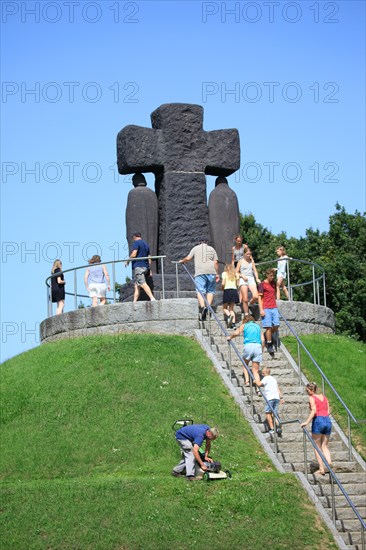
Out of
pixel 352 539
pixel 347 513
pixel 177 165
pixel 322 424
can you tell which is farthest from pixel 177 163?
pixel 352 539

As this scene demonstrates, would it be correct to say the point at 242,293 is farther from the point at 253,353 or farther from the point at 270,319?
the point at 253,353

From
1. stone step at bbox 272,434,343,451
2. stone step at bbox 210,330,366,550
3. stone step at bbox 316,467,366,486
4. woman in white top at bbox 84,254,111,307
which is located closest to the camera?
stone step at bbox 210,330,366,550

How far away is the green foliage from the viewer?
142 feet

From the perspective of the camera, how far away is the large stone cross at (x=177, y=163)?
28.9m

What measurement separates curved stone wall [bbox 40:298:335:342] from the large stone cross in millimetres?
2454

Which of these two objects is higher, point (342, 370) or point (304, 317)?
point (304, 317)

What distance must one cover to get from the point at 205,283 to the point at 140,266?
175 cm

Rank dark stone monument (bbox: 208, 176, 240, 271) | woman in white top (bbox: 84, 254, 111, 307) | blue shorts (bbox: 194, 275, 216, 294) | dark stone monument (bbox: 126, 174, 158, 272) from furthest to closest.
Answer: dark stone monument (bbox: 208, 176, 240, 271) < dark stone monument (bbox: 126, 174, 158, 272) < woman in white top (bbox: 84, 254, 111, 307) < blue shorts (bbox: 194, 275, 216, 294)

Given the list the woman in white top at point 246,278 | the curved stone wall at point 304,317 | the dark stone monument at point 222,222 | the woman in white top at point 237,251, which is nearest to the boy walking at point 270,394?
the woman in white top at point 246,278

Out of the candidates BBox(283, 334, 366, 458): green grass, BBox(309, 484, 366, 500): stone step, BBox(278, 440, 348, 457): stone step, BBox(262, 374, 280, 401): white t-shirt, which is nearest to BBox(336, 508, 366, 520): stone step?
BBox(309, 484, 366, 500): stone step

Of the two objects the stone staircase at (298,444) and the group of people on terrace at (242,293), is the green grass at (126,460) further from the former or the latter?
the group of people on terrace at (242,293)

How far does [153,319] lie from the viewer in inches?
1049

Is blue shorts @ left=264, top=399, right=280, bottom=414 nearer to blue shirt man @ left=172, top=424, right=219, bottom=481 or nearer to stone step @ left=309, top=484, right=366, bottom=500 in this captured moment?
stone step @ left=309, top=484, right=366, bottom=500

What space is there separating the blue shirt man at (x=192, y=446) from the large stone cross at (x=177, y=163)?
374 inches
